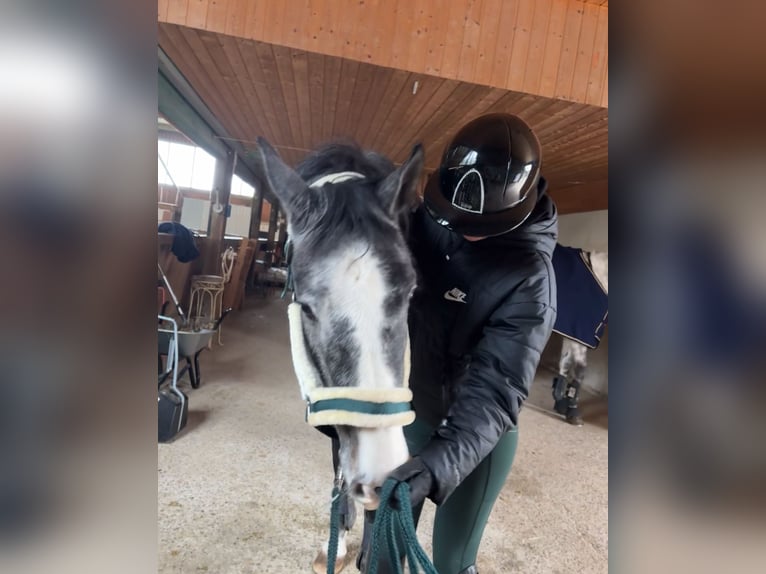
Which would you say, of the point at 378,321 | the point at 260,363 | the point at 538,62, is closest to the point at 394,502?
the point at 378,321

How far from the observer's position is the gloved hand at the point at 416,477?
1.92ft

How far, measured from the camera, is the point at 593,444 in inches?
116


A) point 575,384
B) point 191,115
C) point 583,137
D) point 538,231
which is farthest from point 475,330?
point 575,384

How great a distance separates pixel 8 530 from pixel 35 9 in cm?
31

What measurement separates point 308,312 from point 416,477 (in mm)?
317

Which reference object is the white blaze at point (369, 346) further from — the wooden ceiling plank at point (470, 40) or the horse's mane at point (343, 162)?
the wooden ceiling plank at point (470, 40)

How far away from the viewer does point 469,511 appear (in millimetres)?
995

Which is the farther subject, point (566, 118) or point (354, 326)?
point (566, 118)

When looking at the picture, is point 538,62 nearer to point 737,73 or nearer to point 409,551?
point 737,73

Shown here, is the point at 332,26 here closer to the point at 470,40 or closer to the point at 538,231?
the point at 470,40

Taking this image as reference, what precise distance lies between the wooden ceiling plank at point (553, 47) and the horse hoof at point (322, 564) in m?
2.52

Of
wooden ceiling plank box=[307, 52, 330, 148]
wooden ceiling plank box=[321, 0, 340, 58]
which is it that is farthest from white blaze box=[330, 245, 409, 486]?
wooden ceiling plank box=[321, 0, 340, 58]

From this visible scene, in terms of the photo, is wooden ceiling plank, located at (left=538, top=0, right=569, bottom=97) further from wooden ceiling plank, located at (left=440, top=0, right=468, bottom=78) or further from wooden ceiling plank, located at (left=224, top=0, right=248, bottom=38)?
wooden ceiling plank, located at (left=224, top=0, right=248, bottom=38)

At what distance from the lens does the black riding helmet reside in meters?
0.74
